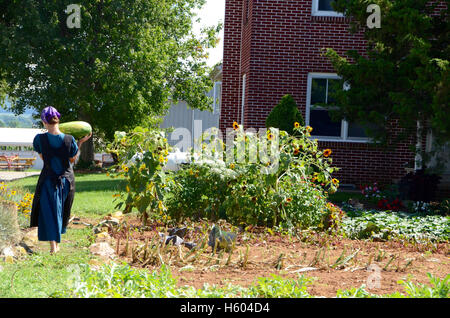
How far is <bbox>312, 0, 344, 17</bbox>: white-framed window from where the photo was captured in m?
14.5

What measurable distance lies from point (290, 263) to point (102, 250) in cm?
208

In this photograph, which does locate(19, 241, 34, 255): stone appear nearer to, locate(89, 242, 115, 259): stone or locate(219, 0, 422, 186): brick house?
locate(89, 242, 115, 259): stone

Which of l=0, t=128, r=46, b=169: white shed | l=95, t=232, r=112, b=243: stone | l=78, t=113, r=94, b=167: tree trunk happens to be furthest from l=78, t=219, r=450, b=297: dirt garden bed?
l=0, t=128, r=46, b=169: white shed

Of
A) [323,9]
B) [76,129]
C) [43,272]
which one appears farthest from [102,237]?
[323,9]

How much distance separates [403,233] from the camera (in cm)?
801

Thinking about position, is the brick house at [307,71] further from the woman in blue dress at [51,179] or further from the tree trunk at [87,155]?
the tree trunk at [87,155]

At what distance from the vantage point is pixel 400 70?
11.1 metres

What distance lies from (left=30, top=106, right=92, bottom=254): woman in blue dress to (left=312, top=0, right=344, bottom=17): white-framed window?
32.3 feet

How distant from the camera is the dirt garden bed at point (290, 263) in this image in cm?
490

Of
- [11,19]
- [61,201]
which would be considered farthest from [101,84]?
[61,201]

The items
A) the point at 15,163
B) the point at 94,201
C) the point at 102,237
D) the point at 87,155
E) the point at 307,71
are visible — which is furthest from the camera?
the point at 15,163

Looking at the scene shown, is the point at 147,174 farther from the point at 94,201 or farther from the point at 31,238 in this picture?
the point at 94,201

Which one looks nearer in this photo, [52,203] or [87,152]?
[52,203]
